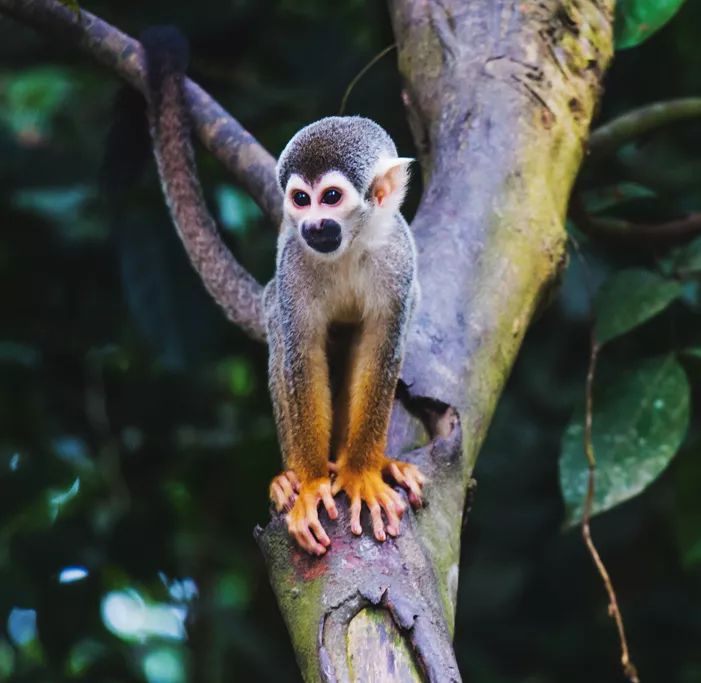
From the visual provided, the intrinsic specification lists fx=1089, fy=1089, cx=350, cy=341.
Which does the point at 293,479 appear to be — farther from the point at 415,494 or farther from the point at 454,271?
the point at 454,271

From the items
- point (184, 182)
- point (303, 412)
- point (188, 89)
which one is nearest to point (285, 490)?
point (303, 412)

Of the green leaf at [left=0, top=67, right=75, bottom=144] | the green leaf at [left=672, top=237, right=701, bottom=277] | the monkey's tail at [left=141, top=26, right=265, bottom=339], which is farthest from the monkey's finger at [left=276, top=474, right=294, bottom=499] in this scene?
the green leaf at [left=0, top=67, right=75, bottom=144]

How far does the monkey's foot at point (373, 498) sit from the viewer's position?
6.68 feet

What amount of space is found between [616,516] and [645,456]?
121 cm

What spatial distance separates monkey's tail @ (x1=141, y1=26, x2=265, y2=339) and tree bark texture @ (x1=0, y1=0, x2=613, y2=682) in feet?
0.20

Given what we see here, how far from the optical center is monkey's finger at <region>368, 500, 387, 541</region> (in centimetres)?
201

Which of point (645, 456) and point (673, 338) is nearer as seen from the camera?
point (645, 456)

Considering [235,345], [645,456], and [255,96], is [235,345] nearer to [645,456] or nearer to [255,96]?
[255,96]

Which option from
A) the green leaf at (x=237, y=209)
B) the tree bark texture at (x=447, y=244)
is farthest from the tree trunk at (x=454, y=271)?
the green leaf at (x=237, y=209)

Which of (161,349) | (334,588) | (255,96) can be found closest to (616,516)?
(161,349)

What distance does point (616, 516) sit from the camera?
4066 millimetres

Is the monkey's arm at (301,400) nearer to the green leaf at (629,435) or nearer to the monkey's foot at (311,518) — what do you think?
the monkey's foot at (311,518)

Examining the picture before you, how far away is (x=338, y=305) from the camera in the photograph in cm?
261

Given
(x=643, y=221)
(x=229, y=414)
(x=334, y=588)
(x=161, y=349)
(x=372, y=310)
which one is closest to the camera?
(x=334, y=588)
